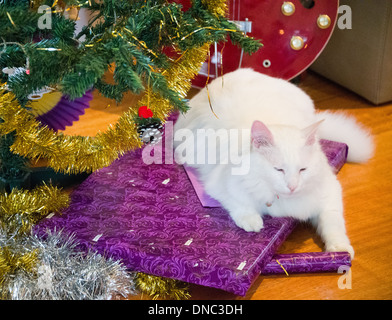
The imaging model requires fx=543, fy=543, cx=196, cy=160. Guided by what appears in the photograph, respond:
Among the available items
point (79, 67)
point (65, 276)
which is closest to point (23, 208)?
point (65, 276)

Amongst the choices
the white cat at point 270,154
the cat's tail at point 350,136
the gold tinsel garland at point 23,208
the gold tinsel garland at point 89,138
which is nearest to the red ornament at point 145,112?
the gold tinsel garland at point 89,138

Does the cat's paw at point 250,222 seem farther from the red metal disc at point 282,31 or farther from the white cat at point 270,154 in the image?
the red metal disc at point 282,31

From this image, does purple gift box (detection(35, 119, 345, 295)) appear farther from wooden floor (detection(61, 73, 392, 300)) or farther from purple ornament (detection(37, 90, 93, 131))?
purple ornament (detection(37, 90, 93, 131))

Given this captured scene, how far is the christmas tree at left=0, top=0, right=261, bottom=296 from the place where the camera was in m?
1.20

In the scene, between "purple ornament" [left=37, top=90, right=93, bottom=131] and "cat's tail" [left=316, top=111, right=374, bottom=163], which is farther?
"cat's tail" [left=316, top=111, right=374, bottom=163]

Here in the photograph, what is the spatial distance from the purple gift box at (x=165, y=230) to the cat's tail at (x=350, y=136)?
534 mm

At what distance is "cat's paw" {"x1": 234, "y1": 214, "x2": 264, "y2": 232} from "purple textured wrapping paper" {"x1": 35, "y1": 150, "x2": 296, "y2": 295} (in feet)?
0.04

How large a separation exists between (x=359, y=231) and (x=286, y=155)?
43 cm

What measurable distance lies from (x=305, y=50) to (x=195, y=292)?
117 cm

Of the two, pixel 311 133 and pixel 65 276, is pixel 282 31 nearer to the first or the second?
pixel 311 133

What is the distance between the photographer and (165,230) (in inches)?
57.6

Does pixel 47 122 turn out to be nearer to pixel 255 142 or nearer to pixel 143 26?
pixel 143 26

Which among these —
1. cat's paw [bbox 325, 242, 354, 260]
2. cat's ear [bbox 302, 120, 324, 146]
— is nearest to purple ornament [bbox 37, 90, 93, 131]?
cat's ear [bbox 302, 120, 324, 146]
